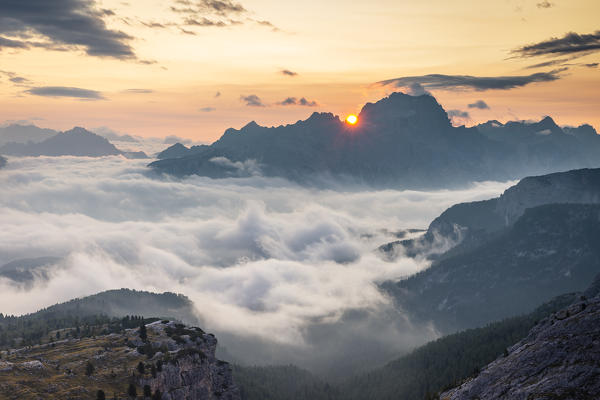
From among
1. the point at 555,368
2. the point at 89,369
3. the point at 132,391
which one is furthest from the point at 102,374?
the point at 555,368

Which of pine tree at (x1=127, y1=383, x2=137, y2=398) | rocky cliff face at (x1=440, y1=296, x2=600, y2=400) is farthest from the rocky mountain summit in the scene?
rocky cliff face at (x1=440, y1=296, x2=600, y2=400)

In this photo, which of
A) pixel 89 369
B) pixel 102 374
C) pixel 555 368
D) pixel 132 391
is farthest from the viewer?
pixel 102 374

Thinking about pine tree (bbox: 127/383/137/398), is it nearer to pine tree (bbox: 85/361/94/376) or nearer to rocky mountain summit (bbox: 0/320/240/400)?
rocky mountain summit (bbox: 0/320/240/400)

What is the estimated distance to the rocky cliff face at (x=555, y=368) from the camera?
268ft

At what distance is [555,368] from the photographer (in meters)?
91.9

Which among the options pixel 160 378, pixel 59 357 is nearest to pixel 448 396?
pixel 160 378

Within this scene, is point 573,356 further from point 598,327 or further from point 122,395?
point 122,395

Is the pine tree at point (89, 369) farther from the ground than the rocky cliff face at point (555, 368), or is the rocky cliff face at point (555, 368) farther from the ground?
the rocky cliff face at point (555, 368)

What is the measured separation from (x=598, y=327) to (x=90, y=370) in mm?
167336

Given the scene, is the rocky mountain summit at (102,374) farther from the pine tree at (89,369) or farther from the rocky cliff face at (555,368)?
the rocky cliff face at (555,368)

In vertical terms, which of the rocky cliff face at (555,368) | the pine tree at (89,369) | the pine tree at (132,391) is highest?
the rocky cliff face at (555,368)

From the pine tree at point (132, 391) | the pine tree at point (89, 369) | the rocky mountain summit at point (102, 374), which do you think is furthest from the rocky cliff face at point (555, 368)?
the pine tree at point (89, 369)

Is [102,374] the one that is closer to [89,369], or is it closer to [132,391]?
[89,369]

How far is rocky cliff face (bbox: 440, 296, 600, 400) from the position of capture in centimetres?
8181
